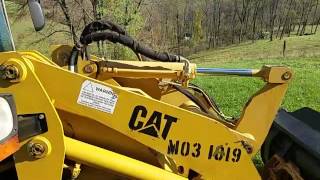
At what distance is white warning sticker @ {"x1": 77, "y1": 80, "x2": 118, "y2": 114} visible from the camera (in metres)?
2.82

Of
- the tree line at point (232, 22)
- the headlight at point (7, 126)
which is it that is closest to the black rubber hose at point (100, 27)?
the headlight at point (7, 126)

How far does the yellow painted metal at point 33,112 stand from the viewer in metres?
2.57

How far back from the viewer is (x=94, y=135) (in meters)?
3.03

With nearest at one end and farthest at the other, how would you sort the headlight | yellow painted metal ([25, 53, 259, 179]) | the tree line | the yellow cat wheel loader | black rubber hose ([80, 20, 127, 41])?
the headlight, the yellow cat wheel loader, yellow painted metal ([25, 53, 259, 179]), black rubber hose ([80, 20, 127, 41]), the tree line

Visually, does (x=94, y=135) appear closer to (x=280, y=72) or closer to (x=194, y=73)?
(x=194, y=73)

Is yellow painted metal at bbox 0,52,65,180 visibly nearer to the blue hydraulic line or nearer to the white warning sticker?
the white warning sticker

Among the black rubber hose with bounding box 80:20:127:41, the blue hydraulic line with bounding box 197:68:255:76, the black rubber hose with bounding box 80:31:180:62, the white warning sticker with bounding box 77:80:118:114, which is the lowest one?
the blue hydraulic line with bounding box 197:68:255:76

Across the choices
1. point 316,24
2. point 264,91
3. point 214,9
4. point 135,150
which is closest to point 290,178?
point 264,91

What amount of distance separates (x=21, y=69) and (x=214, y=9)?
99371 mm

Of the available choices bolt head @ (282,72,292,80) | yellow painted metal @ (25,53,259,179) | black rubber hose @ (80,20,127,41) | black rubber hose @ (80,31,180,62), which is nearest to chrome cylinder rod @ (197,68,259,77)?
bolt head @ (282,72,292,80)

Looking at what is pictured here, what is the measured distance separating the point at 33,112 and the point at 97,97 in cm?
39

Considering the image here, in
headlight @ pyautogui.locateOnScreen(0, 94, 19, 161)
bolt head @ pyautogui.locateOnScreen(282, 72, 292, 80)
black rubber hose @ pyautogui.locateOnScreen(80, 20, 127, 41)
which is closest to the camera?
headlight @ pyautogui.locateOnScreen(0, 94, 19, 161)

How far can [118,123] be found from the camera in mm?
2896

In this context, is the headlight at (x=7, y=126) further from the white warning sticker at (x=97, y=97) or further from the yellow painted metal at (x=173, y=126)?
the white warning sticker at (x=97, y=97)
